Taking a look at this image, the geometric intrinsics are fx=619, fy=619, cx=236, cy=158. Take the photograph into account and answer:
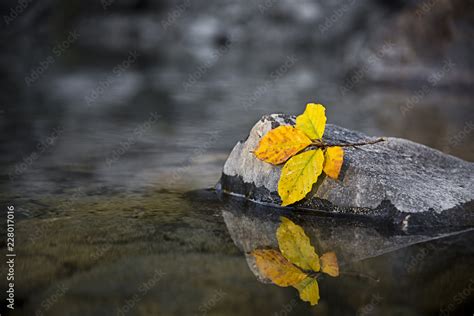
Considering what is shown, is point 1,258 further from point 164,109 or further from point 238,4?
point 238,4

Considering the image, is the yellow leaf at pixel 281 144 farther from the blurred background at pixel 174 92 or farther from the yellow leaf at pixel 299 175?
the blurred background at pixel 174 92

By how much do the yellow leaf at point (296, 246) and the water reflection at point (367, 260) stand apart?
1cm

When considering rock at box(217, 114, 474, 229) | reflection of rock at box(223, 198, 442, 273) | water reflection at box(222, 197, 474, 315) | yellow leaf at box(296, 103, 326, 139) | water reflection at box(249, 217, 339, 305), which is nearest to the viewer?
water reflection at box(222, 197, 474, 315)

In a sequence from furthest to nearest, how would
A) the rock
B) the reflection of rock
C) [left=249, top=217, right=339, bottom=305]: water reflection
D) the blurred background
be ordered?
the blurred background
the rock
the reflection of rock
[left=249, top=217, right=339, bottom=305]: water reflection

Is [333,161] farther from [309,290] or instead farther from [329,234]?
[309,290]

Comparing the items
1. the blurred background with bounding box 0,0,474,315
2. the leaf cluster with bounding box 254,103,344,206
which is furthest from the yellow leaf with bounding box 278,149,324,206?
the blurred background with bounding box 0,0,474,315

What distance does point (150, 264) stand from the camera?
5.95 ft

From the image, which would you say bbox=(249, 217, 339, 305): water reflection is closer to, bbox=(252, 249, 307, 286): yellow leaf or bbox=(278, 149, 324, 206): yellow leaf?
bbox=(252, 249, 307, 286): yellow leaf

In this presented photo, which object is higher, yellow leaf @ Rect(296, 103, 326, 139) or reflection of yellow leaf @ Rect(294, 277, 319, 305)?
yellow leaf @ Rect(296, 103, 326, 139)

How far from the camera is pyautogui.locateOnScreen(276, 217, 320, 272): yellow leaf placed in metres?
1.83

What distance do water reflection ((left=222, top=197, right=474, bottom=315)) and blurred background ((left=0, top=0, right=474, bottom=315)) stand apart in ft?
0.47

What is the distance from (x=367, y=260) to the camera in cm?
185

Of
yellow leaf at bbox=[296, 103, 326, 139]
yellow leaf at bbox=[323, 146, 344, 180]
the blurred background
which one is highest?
yellow leaf at bbox=[296, 103, 326, 139]

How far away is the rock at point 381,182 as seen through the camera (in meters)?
2.15
